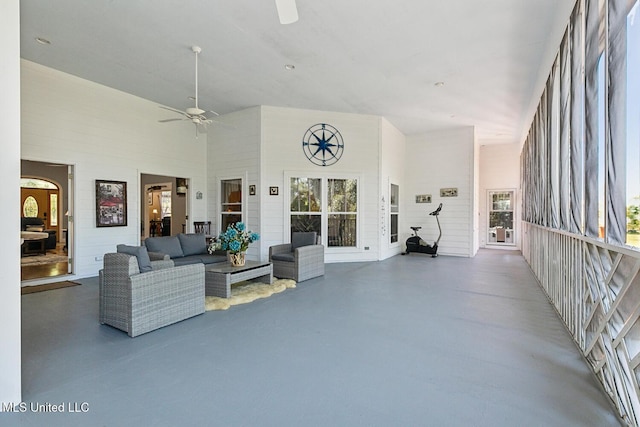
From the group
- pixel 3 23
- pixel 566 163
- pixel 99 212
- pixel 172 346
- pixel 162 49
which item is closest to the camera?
pixel 3 23

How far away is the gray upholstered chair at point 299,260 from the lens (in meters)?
5.29

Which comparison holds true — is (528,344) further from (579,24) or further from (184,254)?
(184,254)

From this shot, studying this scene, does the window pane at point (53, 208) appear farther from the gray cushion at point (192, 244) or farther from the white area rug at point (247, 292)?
the white area rug at point (247, 292)

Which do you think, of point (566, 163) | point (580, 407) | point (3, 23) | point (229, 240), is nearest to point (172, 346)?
point (229, 240)

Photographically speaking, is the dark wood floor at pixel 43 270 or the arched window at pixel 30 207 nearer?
the dark wood floor at pixel 43 270

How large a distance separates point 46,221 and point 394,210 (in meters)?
12.5

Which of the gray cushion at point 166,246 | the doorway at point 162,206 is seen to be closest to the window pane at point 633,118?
the gray cushion at point 166,246

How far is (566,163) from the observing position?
3330 millimetres

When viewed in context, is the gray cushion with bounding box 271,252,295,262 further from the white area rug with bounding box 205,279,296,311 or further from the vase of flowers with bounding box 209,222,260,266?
the vase of flowers with bounding box 209,222,260,266

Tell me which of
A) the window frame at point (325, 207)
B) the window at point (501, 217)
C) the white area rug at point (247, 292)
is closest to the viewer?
the white area rug at point (247, 292)

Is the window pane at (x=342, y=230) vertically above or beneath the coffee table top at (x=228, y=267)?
above

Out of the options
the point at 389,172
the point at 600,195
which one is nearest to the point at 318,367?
the point at 600,195

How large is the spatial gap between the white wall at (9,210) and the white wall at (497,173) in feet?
37.9

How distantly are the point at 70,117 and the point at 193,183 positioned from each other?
2.65m
